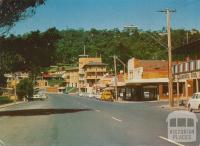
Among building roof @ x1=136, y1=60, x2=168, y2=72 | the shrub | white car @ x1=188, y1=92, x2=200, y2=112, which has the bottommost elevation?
white car @ x1=188, y1=92, x2=200, y2=112

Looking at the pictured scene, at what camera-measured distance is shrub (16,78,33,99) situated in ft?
357

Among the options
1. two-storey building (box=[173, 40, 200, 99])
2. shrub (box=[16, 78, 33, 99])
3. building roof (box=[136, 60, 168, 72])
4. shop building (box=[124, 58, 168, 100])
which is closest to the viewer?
two-storey building (box=[173, 40, 200, 99])

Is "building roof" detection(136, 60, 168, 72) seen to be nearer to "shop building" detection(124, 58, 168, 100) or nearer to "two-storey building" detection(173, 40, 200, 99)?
"shop building" detection(124, 58, 168, 100)

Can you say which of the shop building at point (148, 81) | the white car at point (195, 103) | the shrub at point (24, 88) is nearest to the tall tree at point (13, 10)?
the white car at point (195, 103)

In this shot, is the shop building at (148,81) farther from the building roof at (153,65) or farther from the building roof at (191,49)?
the building roof at (191,49)

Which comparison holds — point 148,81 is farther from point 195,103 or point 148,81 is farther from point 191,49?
point 195,103

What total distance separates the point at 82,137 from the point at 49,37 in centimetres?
2353

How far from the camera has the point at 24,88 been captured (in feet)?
358

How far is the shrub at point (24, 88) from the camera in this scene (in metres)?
109

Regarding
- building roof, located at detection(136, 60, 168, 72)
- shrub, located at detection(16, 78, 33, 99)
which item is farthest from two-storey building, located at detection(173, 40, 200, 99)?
shrub, located at detection(16, 78, 33, 99)

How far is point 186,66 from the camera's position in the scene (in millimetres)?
58562

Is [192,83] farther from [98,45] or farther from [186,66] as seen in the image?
[98,45]

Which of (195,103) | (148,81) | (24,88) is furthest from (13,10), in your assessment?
(24,88)

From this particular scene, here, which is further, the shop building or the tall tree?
the shop building
